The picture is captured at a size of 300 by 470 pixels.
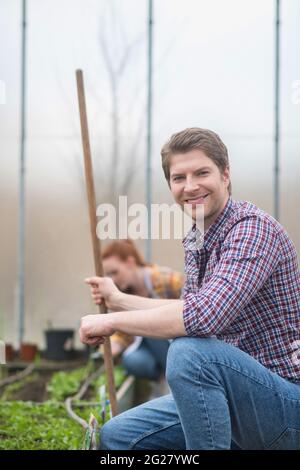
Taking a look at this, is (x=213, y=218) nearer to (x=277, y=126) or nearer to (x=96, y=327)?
(x=96, y=327)

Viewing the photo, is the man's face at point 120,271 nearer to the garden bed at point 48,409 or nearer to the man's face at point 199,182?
the garden bed at point 48,409

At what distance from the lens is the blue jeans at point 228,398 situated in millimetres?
1688

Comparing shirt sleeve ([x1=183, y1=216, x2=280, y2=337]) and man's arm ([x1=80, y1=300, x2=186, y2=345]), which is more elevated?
shirt sleeve ([x1=183, y1=216, x2=280, y2=337])

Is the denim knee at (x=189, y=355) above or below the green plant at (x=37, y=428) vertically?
above

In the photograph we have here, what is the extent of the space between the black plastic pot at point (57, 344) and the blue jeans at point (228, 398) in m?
3.49

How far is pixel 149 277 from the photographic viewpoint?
3.72 meters

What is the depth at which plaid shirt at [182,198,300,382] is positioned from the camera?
1.69 m

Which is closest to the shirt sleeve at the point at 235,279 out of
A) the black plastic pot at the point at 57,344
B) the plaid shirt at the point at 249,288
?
the plaid shirt at the point at 249,288

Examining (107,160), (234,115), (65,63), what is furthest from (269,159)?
(65,63)

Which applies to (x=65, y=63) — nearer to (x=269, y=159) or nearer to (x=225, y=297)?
(x=269, y=159)

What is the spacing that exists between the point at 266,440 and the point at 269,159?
358 centimetres

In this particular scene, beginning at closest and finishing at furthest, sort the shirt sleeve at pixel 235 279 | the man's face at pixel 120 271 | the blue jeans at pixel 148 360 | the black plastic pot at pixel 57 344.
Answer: the shirt sleeve at pixel 235 279 → the man's face at pixel 120 271 → the blue jeans at pixel 148 360 → the black plastic pot at pixel 57 344

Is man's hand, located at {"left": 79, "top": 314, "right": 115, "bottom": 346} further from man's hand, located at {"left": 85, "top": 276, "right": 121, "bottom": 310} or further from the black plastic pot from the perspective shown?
the black plastic pot

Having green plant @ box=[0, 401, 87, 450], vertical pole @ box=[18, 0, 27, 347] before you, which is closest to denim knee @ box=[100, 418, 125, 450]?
green plant @ box=[0, 401, 87, 450]
